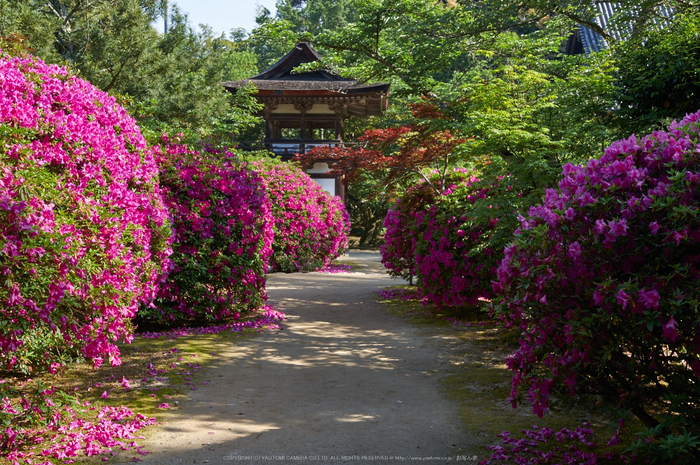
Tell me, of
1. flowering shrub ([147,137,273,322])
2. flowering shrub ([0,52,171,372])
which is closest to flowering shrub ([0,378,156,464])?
flowering shrub ([0,52,171,372])

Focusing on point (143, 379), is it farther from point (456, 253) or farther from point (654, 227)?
point (456, 253)

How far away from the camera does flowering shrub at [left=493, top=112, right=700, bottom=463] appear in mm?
2705

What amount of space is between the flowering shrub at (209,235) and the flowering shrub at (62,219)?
53.6 inches

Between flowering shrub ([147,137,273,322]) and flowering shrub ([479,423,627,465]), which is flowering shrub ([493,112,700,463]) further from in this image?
flowering shrub ([147,137,273,322])

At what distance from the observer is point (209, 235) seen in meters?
7.11

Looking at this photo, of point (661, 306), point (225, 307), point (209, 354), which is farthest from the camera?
point (225, 307)

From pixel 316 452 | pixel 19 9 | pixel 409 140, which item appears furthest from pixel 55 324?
pixel 19 9

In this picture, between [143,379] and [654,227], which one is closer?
[654,227]

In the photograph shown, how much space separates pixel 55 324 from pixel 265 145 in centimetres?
2193

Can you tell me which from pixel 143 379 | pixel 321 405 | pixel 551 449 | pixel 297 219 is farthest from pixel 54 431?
pixel 297 219

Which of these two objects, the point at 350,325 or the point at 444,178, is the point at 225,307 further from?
the point at 444,178

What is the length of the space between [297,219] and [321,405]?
9.90m

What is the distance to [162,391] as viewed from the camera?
4.89m

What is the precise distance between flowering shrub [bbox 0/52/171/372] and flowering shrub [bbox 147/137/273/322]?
136cm
